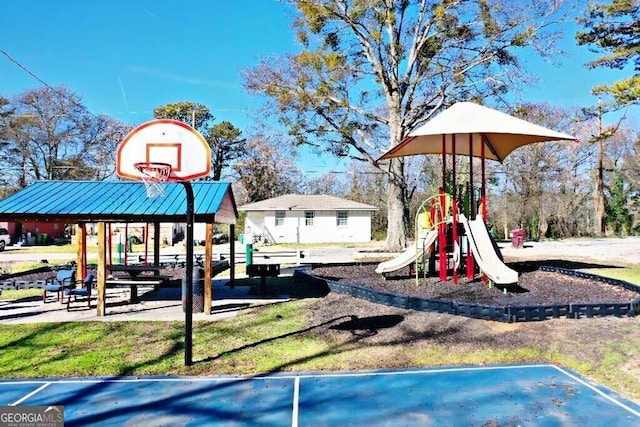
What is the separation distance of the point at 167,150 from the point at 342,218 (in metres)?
30.4

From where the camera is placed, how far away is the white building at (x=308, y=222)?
1428 inches

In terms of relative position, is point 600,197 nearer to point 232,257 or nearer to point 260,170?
point 260,170

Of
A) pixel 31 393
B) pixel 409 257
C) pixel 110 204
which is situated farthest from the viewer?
pixel 409 257

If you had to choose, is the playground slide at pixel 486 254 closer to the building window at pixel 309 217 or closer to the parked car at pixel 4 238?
the building window at pixel 309 217

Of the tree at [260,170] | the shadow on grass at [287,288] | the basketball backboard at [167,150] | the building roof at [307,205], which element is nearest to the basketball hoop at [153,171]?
the basketball backboard at [167,150]

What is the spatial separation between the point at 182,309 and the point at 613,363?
7.75 m

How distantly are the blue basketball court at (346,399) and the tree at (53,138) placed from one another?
40.1 metres

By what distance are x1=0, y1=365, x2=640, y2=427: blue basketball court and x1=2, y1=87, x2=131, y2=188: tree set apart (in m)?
40.1

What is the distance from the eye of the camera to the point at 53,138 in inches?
1663

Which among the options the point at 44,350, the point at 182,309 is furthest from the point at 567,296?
the point at 44,350

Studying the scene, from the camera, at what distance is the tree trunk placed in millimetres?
21547

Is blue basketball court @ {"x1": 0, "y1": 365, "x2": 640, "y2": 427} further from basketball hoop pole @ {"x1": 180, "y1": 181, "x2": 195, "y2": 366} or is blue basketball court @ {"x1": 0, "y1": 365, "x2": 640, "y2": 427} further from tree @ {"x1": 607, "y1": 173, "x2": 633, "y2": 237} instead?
tree @ {"x1": 607, "y1": 173, "x2": 633, "y2": 237}

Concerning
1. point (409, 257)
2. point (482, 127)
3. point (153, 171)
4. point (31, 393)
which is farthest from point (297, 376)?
point (482, 127)

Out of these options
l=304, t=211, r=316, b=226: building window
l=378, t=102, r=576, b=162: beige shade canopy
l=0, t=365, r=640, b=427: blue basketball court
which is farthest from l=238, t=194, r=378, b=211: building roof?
l=0, t=365, r=640, b=427: blue basketball court
